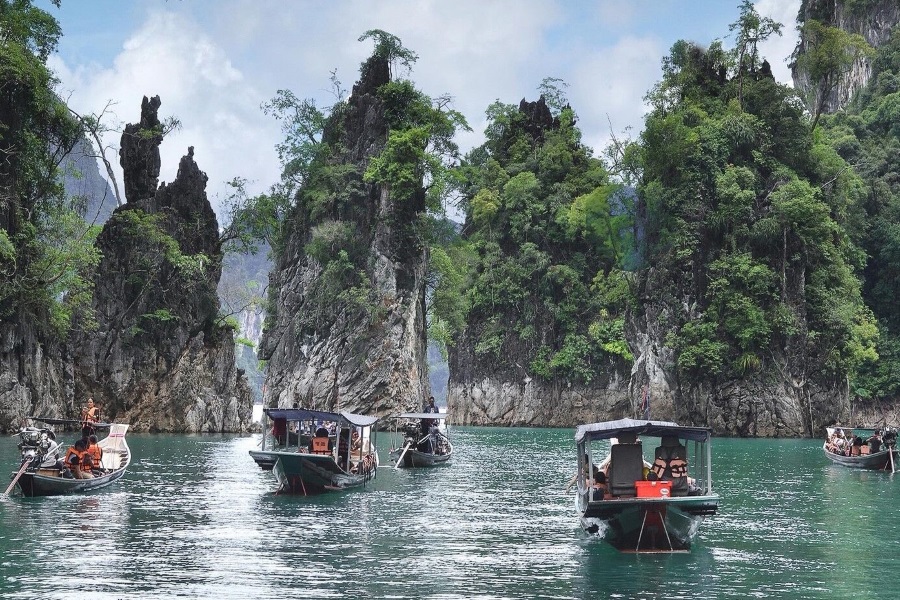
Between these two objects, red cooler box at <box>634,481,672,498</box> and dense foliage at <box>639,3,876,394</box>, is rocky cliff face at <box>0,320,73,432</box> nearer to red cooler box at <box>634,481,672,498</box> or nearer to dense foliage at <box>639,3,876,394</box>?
red cooler box at <box>634,481,672,498</box>

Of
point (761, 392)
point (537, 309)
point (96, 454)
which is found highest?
point (537, 309)

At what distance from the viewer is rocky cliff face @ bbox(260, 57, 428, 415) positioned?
7056 centimetres

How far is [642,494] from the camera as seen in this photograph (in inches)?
827

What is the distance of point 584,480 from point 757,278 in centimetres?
4915

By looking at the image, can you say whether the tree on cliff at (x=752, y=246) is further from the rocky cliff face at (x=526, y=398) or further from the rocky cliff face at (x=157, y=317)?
the rocky cliff face at (x=157, y=317)

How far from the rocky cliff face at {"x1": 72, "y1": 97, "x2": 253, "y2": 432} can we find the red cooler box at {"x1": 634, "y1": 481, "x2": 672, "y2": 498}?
49206 mm

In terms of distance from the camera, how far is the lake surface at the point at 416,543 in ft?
58.5

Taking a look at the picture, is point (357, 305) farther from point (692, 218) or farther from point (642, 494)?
point (642, 494)

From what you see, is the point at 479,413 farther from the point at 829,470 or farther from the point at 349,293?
the point at 829,470

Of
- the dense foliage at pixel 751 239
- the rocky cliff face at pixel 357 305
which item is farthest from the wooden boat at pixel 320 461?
the dense foliage at pixel 751 239

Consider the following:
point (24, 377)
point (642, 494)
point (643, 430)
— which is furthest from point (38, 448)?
point (24, 377)

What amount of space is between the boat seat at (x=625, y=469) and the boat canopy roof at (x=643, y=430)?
38cm

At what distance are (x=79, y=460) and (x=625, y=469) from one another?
1701 centimetres

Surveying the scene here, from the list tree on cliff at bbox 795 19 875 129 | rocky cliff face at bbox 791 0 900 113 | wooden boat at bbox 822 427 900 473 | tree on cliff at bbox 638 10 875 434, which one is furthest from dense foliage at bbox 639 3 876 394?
rocky cliff face at bbox 791 0 900 113
